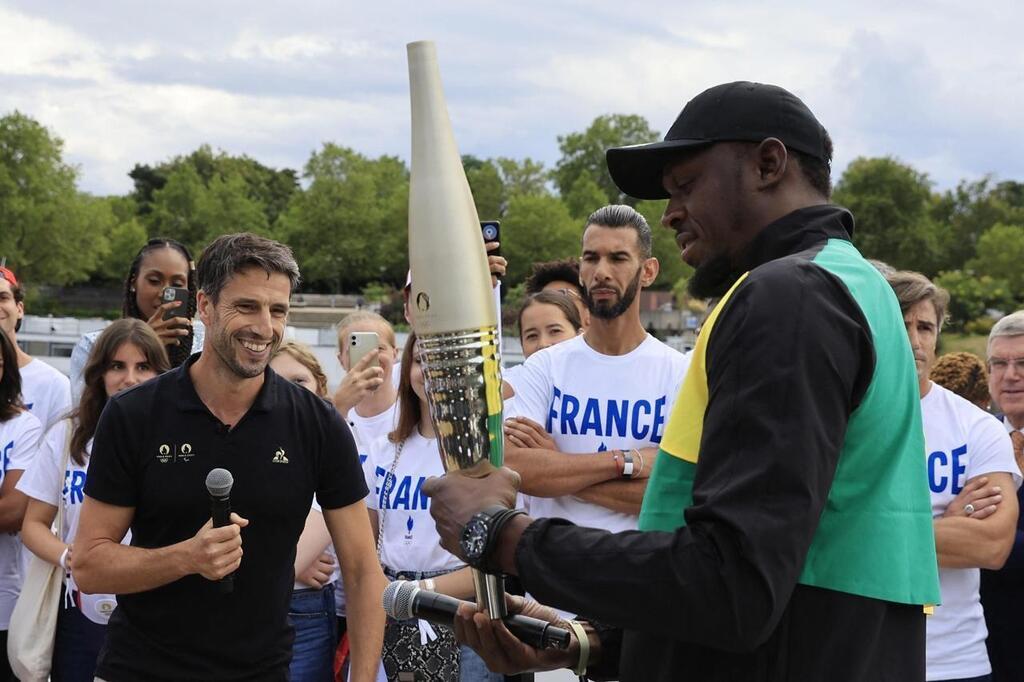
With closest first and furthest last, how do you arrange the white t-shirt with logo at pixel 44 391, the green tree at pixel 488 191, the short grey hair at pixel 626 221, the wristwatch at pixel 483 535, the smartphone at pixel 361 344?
the wristwatch at pixel 483 535, the short grey hair at pixel 626 221, the smartphone at pixel 361 344, the white t-shirt with logo at pixel 44 391, the green tree at pixel 488 191

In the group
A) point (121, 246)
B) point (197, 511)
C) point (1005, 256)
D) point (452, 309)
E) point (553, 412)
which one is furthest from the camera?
point (121, 246)

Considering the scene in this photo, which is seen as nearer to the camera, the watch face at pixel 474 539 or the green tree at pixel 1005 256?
the watch face at pixel 474 539

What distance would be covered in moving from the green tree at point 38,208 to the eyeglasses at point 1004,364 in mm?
56362

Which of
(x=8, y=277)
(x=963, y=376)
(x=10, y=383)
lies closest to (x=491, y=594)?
(x=10, y=383)

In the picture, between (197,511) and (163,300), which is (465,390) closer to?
(197,511)

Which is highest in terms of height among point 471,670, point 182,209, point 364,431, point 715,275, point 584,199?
point 584,199

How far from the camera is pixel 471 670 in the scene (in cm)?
530

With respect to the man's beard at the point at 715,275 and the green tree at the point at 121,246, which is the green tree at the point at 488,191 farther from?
the man's beard at the point at 715,275

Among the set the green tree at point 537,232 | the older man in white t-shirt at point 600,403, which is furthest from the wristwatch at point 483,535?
the green tree at point 537,232

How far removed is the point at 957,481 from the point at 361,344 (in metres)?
3.23

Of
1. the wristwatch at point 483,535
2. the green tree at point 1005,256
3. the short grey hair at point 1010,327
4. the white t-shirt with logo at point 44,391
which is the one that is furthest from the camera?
the green tree at point 1005,256

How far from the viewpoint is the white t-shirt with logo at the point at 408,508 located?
5.49 meters

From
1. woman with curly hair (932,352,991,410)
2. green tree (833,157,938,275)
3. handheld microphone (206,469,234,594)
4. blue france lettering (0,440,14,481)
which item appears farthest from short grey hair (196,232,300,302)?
green tree (833,157,938,275)

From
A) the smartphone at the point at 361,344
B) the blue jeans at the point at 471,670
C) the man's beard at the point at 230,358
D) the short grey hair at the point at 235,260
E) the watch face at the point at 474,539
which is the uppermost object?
the short grey hair at the point at 235,260
